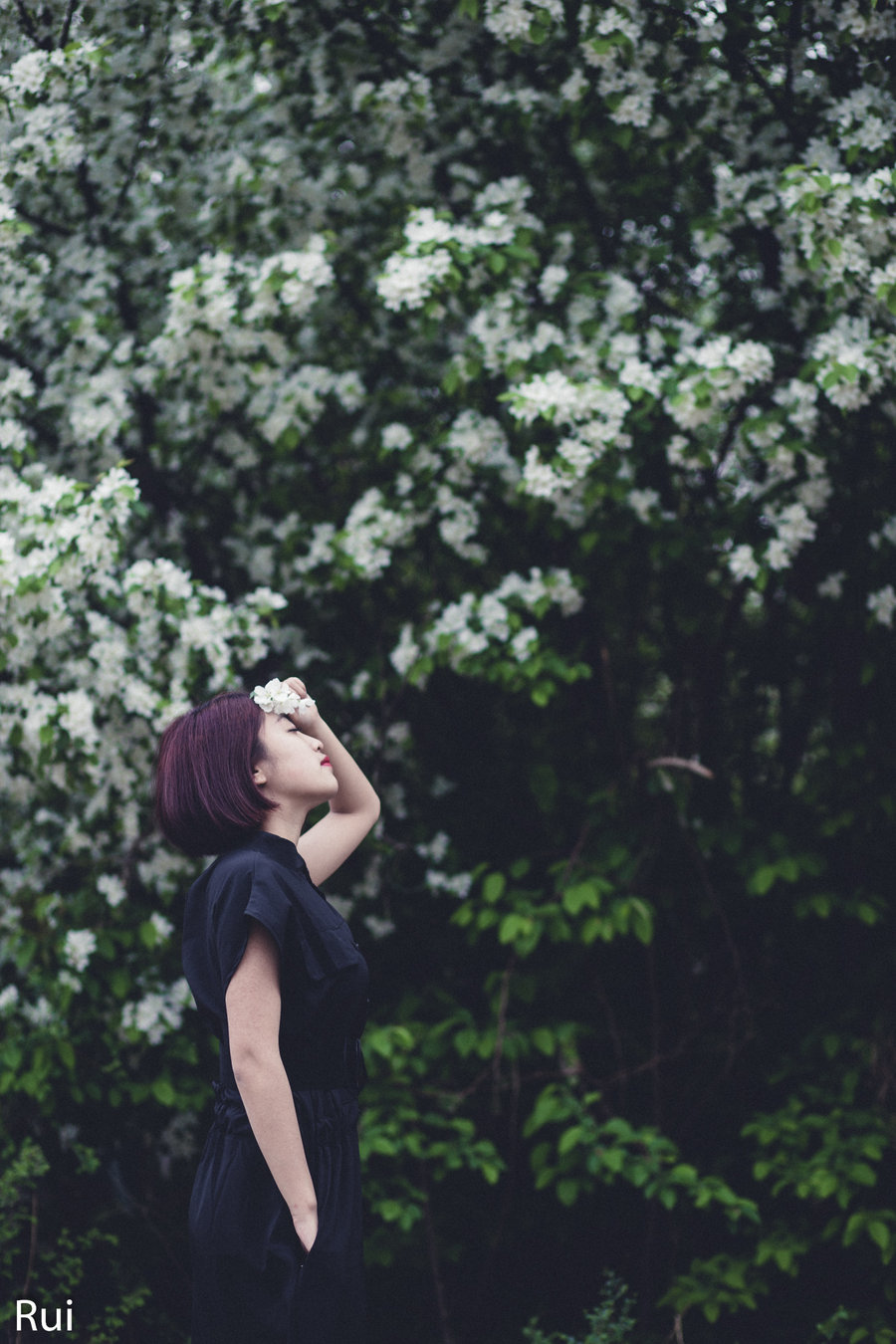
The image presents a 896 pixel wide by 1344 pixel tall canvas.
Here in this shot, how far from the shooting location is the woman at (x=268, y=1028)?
1837 millimetres

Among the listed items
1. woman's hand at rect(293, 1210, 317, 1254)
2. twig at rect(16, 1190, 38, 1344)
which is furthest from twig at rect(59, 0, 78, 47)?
twig at rect(16, 1190, 38, 1344)

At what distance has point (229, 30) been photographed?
385 centimetres

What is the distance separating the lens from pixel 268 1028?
1824 millimetres

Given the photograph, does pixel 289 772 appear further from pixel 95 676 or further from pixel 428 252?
pixel 428 252

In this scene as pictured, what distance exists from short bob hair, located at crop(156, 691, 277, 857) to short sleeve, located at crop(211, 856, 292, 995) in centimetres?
12

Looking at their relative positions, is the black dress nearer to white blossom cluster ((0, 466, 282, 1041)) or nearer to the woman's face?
the woman's face

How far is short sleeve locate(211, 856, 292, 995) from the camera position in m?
1.85

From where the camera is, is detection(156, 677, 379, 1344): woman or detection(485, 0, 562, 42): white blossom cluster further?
detection(485, 0, 562, 42): white blossom cluster

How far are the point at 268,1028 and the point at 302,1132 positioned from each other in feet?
0.78

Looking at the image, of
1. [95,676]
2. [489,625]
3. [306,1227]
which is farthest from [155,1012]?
[306,1227]

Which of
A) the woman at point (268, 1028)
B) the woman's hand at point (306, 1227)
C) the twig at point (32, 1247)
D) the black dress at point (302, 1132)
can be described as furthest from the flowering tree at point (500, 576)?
the woman's hand at point (306, 1227)

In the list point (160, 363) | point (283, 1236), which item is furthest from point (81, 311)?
point (283, 1236)

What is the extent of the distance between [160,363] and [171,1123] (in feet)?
8.94

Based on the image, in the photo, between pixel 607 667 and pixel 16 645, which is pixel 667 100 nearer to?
pixel 607 667
